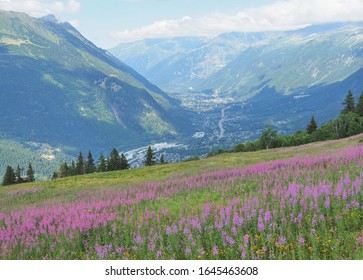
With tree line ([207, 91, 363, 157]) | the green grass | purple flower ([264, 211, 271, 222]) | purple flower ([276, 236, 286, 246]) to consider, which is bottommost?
purple flower ([276, 236, 286, 246])

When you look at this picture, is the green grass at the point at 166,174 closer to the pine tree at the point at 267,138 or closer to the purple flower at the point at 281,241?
the purple flower at the point at 281,241

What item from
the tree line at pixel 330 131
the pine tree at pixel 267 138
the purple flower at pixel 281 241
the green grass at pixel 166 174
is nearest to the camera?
the purple flower at pixel 281 241

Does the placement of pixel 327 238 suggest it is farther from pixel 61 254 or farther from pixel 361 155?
pixel 361 155

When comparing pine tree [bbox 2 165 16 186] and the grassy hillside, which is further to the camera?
pine tree [bbox 2 165 16 186]

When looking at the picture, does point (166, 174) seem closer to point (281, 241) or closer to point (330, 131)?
point (281, 241)

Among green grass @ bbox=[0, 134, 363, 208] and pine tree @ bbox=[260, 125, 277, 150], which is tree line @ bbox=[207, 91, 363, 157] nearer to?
pine tree @ bbox=[260, 125, 277, 150]

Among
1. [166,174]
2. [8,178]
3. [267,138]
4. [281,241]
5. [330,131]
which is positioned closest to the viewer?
[281,241]

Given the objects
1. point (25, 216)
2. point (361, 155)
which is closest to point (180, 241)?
point (25, 216)

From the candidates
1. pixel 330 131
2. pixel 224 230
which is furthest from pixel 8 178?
pixel 224 230

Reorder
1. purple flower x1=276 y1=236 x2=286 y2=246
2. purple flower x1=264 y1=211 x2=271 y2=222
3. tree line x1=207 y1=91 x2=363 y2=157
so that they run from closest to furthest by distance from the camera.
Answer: purple flower x1=276 y1=236 x2=286 y2=246
purple flower x1=264 y1=211 x2=271 y2=222
tree line x1=207 y1=91 x2=363 y2=157

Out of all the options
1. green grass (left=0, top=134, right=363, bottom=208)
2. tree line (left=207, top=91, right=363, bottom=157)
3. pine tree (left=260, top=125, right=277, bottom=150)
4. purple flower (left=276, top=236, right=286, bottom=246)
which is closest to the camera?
purple flower (left=276, top=236, right=286, bottom=246)

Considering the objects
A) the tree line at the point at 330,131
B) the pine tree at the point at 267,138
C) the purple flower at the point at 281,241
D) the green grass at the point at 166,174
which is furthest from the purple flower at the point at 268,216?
the pine tree at the point at 267,138

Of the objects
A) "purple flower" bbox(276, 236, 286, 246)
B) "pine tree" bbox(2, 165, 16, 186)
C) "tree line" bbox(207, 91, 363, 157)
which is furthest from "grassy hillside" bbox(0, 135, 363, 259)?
"pine tree" bbox(2, 165, 16, 186)
